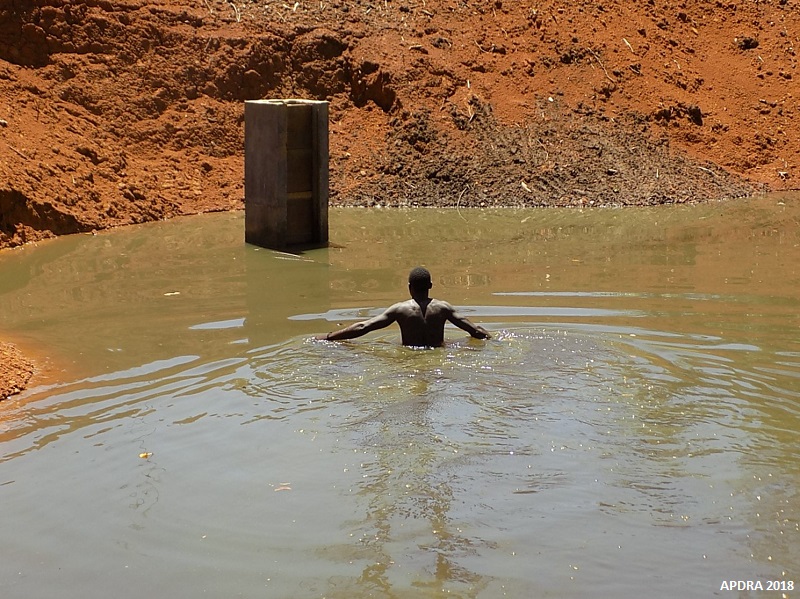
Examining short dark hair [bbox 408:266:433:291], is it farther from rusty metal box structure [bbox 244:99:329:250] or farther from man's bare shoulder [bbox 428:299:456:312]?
rusty metal box structure [bbox 244:99:329:250]

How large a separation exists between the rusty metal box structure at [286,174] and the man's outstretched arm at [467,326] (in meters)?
6.54

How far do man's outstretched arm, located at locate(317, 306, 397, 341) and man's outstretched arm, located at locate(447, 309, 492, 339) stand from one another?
1.78 ft

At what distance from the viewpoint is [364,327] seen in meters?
10.0

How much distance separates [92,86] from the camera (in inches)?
837

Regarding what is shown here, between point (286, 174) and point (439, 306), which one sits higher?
point (286, 174)

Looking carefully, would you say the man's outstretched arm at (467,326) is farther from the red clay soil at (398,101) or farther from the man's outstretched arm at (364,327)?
the red clay soil at (398,101)

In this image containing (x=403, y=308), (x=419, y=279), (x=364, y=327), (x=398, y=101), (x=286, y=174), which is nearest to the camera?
(x=419, y=279)

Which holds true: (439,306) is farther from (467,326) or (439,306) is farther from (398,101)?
(398,101)

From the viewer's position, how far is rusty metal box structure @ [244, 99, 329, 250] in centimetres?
1630

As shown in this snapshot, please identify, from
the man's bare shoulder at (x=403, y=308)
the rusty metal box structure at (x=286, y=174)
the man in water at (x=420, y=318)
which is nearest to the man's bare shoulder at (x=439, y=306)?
the man in water at (x=420, y=318)

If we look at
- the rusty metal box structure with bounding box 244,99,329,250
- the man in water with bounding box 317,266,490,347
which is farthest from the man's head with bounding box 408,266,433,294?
the rusty metal box structure with bounding box 244,99,329,250

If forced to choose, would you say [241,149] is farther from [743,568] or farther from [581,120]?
[743,568]

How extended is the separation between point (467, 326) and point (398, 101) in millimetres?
13517

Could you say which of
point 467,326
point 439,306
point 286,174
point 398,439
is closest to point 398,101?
point 286,174
